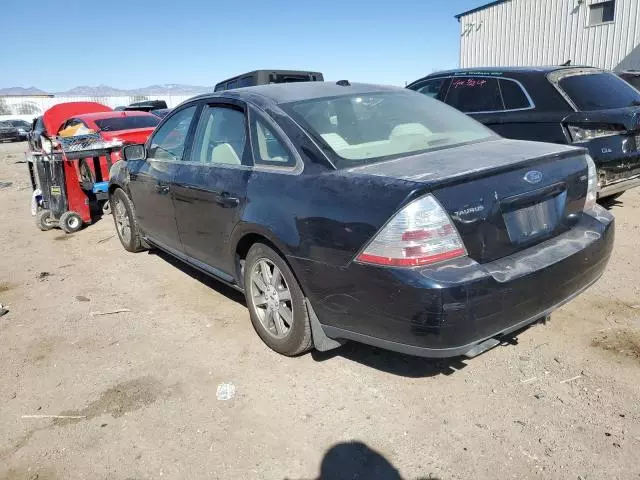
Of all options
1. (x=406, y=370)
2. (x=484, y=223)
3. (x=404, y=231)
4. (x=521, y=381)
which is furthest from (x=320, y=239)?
(x=521, y=381)

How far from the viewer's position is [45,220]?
7770mm

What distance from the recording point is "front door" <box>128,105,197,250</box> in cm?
441

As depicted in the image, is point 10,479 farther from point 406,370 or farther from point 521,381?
point 521,381

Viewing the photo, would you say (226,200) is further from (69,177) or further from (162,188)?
(69,177)

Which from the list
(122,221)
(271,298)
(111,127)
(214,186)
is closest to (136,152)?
(122,221)

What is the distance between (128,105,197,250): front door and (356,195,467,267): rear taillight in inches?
95.0

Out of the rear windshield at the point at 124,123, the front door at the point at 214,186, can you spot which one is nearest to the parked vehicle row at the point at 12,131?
the rear windshield at the point at 124,123

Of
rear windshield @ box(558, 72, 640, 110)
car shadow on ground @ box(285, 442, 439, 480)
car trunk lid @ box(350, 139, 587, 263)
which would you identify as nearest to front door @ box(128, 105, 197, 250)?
car trunk lid @ box(350, 139, 587, 263)

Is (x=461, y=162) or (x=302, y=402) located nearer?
(x=461, y=162)

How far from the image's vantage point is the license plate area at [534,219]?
2646 mm

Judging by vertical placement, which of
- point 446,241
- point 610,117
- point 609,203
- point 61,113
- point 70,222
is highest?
point 61,113

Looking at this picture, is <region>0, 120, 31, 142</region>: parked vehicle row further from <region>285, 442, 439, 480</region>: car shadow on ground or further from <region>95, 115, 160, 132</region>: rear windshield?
<region>285, 442, 439, 480</region>: car shadow on ground

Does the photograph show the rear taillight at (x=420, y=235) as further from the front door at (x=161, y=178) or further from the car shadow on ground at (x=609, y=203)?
the car shadow on ground at (x=609, y=203)

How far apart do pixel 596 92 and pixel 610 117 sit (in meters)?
0.52
